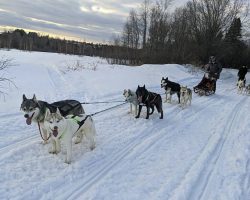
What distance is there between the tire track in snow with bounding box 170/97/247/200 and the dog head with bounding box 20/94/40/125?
2861mm

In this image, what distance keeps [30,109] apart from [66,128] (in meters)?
0.90

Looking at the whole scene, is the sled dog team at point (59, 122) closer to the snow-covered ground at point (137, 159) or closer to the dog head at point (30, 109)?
the dog head at point (30, 109)

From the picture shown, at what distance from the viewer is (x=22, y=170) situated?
17.0ft

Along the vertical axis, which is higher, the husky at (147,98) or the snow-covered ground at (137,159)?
the husky at (147,98)

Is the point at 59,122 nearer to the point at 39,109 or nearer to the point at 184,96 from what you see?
the point at 39,109

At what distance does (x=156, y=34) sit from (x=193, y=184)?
89.3ft

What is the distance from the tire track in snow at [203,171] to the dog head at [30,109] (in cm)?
286

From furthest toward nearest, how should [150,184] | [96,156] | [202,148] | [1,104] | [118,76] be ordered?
[118,76] < [1,104] < [202,148] < [96,156] < [150,184]

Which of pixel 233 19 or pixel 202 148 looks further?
pixel 233 19

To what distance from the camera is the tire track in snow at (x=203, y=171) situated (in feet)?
15.6

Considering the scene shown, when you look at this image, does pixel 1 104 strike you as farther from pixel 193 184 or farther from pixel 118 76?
pixel 118 76

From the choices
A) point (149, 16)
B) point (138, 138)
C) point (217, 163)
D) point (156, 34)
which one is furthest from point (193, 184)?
point (149, 16)

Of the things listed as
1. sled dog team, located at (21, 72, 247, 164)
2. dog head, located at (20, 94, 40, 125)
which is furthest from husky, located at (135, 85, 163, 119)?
dog head, located at (20, 94, 40, 125)

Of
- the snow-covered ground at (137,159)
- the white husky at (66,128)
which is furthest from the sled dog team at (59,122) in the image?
the snow-covered ground at (137,159)
